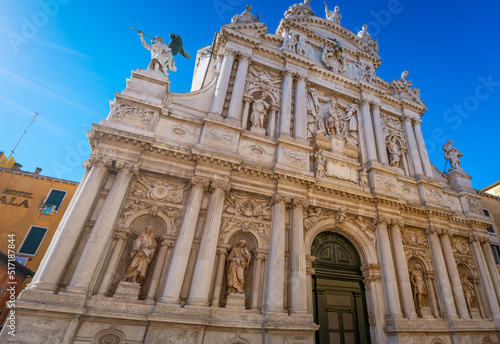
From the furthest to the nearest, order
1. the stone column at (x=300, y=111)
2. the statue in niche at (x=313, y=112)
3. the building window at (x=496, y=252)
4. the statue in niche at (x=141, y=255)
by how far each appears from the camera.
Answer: the building window at (x=496, y=252)
the statue in niche at (x=313, y=112)
the stone column at (x=300, y=111)
the statue in niche at (x=141, y=255)

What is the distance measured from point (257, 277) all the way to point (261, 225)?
1637 mm

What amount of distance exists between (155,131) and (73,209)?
10.9 feet

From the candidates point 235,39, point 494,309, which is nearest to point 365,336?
point 494,309

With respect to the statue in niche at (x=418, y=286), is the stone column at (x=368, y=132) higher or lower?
higher

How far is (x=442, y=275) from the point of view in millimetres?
10523

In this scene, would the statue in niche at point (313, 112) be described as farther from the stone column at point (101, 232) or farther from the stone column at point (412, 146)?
the stone column at point (101, 232)

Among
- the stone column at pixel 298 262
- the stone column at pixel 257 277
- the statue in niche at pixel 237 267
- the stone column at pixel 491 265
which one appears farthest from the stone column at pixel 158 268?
the stone column at pixel 491 265

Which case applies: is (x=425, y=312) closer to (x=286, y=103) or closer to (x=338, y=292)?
(x=338, y=292)

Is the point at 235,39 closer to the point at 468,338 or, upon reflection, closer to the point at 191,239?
the point at 191,239

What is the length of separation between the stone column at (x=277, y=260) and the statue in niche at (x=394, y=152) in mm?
6884

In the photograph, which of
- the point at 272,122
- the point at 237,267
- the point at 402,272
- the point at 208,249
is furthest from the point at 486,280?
the point at 208,249

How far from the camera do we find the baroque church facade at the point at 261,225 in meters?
6.81

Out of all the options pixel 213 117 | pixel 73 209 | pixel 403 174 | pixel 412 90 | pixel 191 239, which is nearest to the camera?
pixel 73 209

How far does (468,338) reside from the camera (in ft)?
31.3
